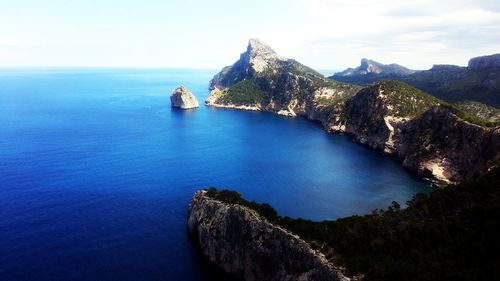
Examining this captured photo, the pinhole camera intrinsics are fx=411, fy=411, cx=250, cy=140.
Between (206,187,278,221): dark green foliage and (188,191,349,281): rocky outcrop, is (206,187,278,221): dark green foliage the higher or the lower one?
the higher one

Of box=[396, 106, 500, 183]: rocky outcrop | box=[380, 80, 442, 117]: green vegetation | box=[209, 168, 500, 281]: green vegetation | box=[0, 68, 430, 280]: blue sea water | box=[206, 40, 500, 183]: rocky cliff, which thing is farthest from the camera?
box=[380, 80, 442, 117]: green vegetation

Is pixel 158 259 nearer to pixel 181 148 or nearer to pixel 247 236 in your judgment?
pixel 247 236

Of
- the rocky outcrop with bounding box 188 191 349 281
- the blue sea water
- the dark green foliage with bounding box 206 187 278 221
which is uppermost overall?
the dark green foliage with bounding box 206 187 278 221

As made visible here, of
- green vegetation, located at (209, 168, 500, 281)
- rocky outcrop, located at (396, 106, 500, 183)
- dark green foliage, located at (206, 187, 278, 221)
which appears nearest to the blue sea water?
rocky outcrop, located at (396, 106, 500, 183)

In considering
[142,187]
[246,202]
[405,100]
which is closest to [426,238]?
[246,202]

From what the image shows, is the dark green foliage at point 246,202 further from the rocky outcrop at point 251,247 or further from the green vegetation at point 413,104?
the green vegetation at point 413,104

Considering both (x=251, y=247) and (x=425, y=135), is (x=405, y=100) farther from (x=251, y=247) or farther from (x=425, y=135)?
(x=251, y=247)

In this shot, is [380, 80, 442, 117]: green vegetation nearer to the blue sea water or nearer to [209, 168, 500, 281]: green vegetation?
the blue sea water
